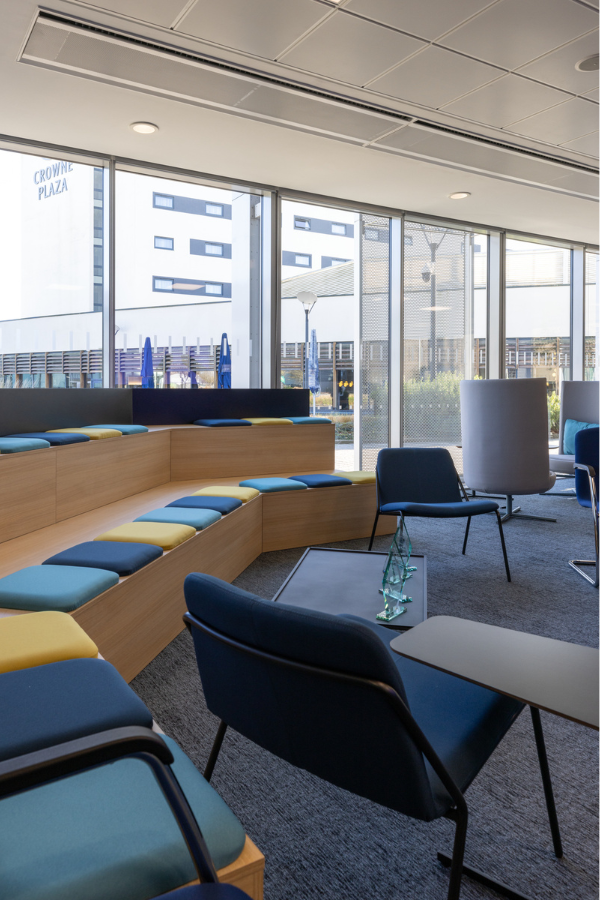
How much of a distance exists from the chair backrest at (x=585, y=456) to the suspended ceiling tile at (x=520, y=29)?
2.14m

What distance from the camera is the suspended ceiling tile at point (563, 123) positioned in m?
4.25

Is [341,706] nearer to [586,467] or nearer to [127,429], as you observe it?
[586,467]

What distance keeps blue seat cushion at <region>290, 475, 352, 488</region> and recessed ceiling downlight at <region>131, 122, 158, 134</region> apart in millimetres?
2682

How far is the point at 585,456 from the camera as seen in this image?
3781 millimetres

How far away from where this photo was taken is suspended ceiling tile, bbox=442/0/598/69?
310 cm

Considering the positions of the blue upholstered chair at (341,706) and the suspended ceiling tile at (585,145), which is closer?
the blue upholstered chair at (341,706)

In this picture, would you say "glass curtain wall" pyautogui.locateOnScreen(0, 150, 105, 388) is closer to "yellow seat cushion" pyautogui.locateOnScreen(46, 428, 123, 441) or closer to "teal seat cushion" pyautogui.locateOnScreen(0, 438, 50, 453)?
"yellow seat cushion" pyautogui.locateOnScreen(46, 428, 123, 441)

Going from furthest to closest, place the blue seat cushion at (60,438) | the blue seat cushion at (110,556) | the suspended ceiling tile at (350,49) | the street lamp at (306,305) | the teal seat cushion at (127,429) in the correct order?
the street lamp at (306,305) < the teal seat cushion at (127,429) < the blue seat cushion at (60,438) < the suspended ceiling tile at (350,49) < the blue seat cushion at (110,556)

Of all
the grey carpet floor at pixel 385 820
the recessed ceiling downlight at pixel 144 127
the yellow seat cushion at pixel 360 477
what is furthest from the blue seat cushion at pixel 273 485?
the recessed ceiling downlight at pixel 144 127

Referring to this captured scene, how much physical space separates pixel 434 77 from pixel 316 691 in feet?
12.5

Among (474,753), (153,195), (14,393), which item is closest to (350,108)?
(153,195)

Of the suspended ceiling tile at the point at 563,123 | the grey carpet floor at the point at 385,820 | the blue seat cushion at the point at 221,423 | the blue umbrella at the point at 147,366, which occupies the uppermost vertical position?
the suspended ceiling tile at the point at 563,123

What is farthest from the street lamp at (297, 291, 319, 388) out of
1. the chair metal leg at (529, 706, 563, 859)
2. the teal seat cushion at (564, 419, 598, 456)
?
the chair metal leg at (529, 706, 563, 859)

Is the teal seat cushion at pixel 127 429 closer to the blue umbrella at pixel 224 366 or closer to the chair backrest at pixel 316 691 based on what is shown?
the blue umbrella at pixel 224 366
